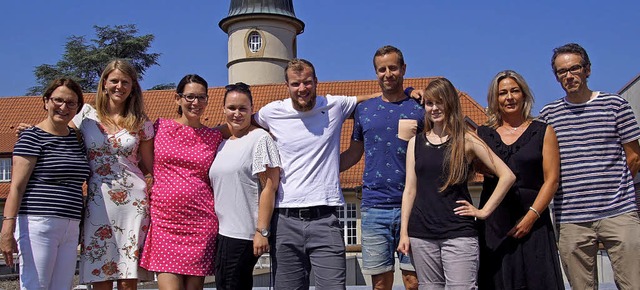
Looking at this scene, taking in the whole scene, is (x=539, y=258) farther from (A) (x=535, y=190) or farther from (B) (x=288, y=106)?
(B) (x=288, y=106)

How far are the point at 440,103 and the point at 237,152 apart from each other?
5.30 ft

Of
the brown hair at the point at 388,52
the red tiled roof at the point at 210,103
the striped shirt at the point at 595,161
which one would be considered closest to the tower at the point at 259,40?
the red tiled roof at the point at 210,103

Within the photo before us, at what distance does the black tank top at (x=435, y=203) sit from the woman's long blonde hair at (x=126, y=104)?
7.40ft

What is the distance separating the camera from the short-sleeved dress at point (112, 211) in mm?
5695

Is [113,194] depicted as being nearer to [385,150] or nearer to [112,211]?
[112,211]

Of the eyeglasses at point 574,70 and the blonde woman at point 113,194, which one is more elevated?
the eyeglasses at point 574,70

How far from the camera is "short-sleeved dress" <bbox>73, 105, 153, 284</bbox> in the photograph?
18.7 feet

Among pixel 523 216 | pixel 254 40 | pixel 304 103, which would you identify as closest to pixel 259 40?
pixel 254 40

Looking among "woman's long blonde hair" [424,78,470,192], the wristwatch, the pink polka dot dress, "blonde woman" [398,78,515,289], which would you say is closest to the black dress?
"blonde woman" [398,78,515,289]

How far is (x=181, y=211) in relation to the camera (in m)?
5.68

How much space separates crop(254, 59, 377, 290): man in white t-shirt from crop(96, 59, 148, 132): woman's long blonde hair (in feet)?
3.66

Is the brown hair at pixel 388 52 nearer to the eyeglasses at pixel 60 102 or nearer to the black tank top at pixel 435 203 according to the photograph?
the black tank top at pixel 435 203

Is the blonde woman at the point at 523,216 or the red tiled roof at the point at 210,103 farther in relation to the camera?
the red tiled roof at the point at 210,103

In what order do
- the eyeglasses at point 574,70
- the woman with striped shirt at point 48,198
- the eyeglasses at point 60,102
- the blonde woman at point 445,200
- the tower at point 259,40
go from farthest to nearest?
the tower at point 259,40 < the eyeglasses at point 574,70 < the eyeglasses at point 60,102 < the woman with striped shirt at point 48,198 < the blonde woman at point 445,200
